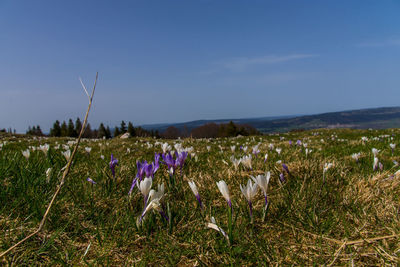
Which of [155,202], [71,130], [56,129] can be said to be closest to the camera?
[155,202]

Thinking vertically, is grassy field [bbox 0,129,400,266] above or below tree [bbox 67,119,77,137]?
below

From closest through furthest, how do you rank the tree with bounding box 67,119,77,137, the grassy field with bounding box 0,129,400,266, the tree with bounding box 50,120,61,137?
the grassy field with bounding box 0,129,400,266, the tree with bounding box 67,119,77,137, the tree with bounding box 50,120,61,137

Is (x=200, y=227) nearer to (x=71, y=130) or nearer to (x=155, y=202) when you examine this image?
(x=155, y=202)

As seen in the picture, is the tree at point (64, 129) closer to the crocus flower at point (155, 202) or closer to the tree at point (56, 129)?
the tree at point (56, 129)

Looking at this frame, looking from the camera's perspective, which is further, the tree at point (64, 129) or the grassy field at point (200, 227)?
the tree at point (64, 129)

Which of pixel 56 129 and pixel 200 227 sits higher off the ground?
pixel 56 129

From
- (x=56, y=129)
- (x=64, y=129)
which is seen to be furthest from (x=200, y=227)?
(x=56, y=129)

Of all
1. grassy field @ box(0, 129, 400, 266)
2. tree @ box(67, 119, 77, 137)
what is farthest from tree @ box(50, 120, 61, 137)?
grassy field @ box(0, 129, 400, 266)

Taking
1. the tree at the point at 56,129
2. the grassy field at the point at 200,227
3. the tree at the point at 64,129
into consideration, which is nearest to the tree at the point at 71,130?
the tree at the point at 64,129

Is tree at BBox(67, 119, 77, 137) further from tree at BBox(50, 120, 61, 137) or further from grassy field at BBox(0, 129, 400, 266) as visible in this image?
grassy field at BBox(0, 129, 400, 266)

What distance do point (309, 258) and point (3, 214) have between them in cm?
258

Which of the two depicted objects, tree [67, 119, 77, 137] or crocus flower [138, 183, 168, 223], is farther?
tree [67, 119, 77, 137]

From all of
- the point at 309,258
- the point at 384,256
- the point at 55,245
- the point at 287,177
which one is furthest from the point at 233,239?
the point at 287,177

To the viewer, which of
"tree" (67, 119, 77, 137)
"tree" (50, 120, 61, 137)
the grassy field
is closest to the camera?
the grassy field
